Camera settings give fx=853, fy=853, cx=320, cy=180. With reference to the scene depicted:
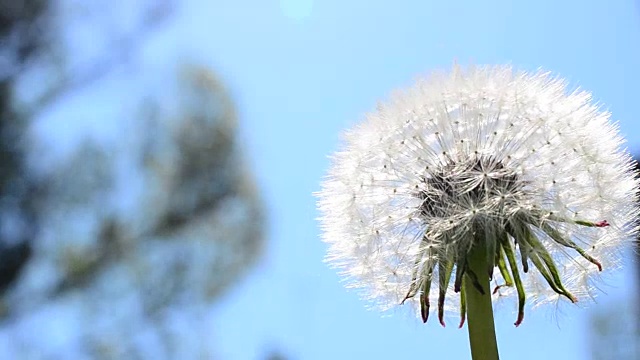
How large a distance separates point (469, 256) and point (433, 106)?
10 cm

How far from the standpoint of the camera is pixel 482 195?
1.40 ft

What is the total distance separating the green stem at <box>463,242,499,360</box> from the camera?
393 mm

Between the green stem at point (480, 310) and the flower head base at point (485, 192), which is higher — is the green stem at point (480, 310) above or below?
below

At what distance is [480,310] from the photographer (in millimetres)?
401

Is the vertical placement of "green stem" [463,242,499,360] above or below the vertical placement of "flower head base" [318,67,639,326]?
→ below

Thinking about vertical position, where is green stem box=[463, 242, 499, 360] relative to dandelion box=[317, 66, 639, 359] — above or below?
below

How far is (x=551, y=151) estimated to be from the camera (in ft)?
1.50

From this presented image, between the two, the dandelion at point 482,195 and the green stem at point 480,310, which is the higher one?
the dandelion at point 482,195


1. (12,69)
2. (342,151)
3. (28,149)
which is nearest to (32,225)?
(28,149)

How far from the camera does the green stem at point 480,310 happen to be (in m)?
0.39

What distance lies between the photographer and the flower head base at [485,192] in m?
0.43

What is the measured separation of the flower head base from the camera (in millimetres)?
428

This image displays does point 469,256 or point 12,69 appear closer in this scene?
point 469,256

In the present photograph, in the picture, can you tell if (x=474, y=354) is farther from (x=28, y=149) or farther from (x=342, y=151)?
(x=28, y=149)
